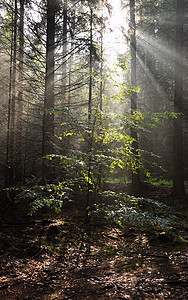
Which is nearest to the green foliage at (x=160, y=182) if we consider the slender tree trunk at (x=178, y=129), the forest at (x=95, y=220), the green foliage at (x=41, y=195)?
the forest at (x=95, y=220)

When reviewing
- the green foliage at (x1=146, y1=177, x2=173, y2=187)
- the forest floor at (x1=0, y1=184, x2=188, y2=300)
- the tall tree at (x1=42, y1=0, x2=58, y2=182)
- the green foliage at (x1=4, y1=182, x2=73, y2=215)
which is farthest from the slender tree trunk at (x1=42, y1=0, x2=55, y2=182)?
the green foliage at (x1=146, y1=177, x2=173, y2=187)

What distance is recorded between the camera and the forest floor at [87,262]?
2.86 metres

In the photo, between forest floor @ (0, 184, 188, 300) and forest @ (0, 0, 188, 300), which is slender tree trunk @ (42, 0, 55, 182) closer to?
forest @ (0, 0, 188, 300)

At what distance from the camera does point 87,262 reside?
3986 millimetres

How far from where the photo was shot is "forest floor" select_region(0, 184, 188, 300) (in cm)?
286

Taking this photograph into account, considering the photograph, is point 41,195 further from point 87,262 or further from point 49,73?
point 49,73

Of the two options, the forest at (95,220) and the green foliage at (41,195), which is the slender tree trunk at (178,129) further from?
the green foliage at (41,195)

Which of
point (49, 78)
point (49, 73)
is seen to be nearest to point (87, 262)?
point (49, 78)

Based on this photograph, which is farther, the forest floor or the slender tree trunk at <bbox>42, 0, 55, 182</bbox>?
the slender tree trunk at <bbox>42, 0, 55, 182</bbox>

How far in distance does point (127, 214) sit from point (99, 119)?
2.33 metres

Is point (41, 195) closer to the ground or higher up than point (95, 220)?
higher up

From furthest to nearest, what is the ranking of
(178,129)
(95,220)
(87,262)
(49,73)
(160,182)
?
(160,182)
(178,129)
(49,73)
(95,220)
(87,262)

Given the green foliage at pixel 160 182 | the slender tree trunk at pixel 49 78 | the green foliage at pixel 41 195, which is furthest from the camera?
the green foliage at pixel 160 182

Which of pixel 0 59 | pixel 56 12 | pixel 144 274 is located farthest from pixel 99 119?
pixel 0 59
